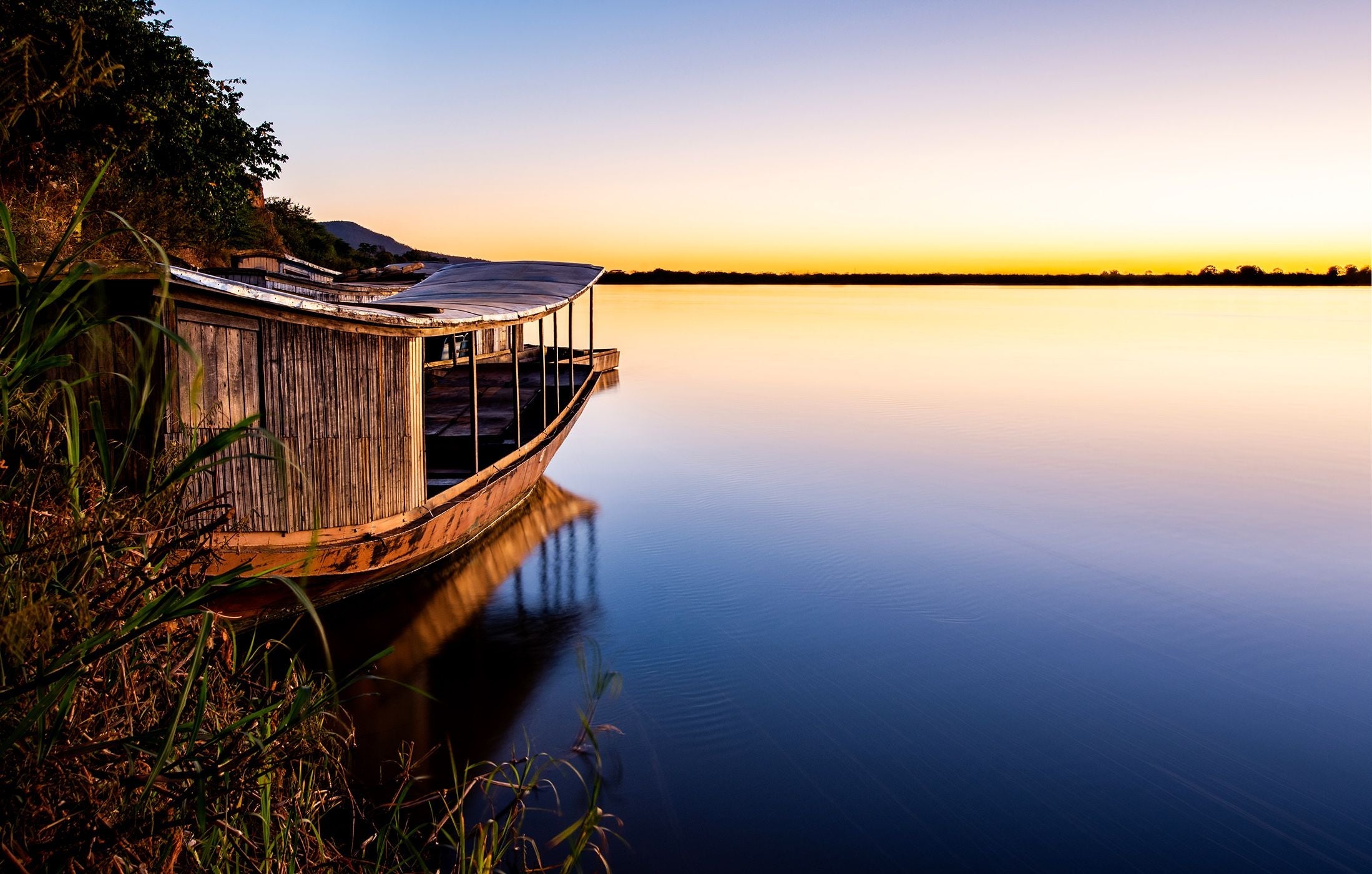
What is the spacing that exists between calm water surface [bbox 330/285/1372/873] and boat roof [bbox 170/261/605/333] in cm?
282

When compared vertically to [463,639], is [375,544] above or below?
above

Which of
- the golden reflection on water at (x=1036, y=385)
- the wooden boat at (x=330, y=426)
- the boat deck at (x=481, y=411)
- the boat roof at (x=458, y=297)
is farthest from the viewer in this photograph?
the golden reflection on water at (x=1036, y=385)

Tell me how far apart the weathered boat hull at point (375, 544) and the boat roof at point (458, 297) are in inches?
65.6

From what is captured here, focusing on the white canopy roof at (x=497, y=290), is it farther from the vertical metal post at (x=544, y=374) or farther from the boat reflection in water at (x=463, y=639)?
the boat reflection in water at (x=463, y=639)

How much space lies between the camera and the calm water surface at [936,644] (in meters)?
5.56

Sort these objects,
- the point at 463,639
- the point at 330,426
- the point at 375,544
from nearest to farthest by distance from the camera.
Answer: the point at 330,426 < the point at 375,544 < the point at 463,639

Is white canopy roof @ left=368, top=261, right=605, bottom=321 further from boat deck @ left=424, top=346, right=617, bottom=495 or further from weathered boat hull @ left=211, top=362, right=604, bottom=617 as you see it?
weathered boat hull @ left=211, top=362, right=604, bottom=617

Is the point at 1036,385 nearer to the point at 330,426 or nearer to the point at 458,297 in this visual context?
the point at 458,297

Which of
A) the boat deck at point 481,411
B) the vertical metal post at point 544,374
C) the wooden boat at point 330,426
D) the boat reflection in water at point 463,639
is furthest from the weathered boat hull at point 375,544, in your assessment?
the vertical metal post at point 544,374

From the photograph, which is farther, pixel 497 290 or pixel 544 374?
pixel 497 290

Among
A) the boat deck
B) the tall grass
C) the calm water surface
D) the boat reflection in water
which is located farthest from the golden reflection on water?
the tall grass

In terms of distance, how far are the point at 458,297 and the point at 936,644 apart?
814 centimetres

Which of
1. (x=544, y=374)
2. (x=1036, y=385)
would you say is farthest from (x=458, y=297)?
(x=1036, y=385)

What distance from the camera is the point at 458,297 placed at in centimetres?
1260
